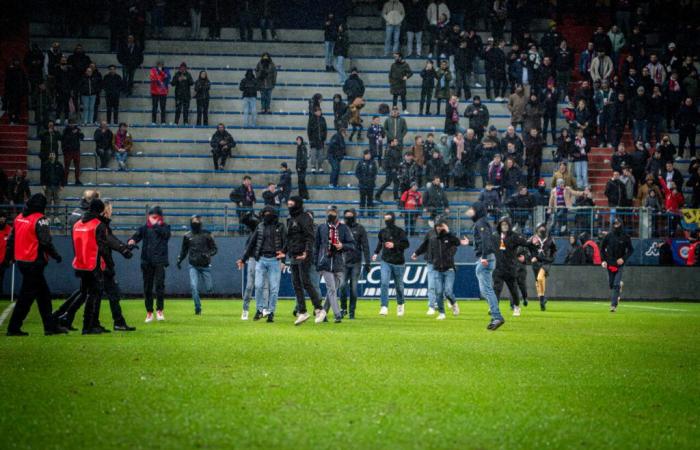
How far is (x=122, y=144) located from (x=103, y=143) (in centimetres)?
68

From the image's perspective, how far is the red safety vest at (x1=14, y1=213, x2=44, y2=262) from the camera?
53.2 feet

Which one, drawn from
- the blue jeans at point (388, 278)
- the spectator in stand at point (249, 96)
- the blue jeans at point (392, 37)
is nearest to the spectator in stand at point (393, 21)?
the blue jeans at point (392, 37)

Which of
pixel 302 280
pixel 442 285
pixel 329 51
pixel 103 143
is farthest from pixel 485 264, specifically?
pixel 329 51

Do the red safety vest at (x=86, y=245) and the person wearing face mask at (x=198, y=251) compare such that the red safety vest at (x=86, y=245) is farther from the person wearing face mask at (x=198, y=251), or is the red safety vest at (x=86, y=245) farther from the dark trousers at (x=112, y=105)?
the dark trousers at (x=112, y=105)

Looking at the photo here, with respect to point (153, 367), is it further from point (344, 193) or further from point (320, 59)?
point (320, 59)

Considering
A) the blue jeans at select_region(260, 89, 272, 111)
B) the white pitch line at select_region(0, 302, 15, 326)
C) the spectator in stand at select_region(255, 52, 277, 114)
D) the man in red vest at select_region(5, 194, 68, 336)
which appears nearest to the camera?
the man in red vest at select_region(5, 194, 68, 336)

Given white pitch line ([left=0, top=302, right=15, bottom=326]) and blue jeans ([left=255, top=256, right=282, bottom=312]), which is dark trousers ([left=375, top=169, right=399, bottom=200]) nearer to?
white pitch line ([left=0, top=302, right=15, bottom=326])

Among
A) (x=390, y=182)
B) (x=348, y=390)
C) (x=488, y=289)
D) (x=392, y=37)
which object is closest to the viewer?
(x=348, y=390)

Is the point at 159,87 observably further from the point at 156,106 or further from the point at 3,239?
the point at 3,239

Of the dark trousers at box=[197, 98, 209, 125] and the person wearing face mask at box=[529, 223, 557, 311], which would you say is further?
the dark trousers at box=[197, 98, 209, 125]

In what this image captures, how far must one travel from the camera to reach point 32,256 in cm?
1623

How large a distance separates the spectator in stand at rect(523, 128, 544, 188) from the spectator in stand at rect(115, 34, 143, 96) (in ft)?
47.8

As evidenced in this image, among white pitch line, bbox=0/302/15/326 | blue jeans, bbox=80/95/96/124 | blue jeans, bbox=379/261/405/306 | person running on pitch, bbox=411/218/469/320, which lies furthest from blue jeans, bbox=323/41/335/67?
person running on pitch, bbox=411/218/469/320

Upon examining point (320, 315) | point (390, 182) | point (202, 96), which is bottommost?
point (320, 315)
